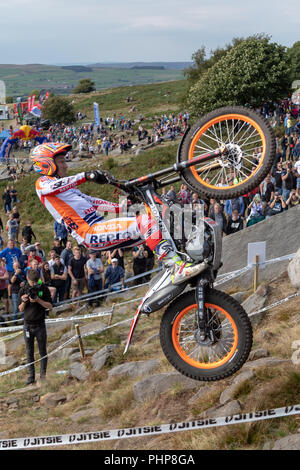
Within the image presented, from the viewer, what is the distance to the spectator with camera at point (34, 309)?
9609 millimetres

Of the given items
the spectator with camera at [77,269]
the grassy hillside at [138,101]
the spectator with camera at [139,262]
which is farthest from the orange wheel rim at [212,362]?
the grassy hillside at [138,101]

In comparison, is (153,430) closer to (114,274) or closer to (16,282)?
(114,274)

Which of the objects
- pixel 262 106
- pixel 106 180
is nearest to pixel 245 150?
pixel 106 180

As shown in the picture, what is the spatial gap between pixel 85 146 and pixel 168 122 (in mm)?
9280

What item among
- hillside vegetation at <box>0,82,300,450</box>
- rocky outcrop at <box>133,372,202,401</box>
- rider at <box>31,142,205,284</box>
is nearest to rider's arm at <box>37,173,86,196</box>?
rider at <box>31,142,205,284</box>

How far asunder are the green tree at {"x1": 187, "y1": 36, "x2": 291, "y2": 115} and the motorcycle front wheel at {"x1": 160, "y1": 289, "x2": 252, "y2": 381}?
29.7 meters

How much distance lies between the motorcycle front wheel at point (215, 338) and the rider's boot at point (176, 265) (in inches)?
9.2

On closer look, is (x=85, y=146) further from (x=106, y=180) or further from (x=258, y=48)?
(x=106, y=180)

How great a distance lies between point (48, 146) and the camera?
6.15 metres

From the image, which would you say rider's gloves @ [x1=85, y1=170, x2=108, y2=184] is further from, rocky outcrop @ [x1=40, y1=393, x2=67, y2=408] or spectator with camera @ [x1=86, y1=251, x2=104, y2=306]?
spectator with camera @ [x1=86, y1=251, x2=104, y2=306]

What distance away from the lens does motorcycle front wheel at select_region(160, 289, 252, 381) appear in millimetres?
5359

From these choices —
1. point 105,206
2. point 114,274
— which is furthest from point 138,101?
point 105,206

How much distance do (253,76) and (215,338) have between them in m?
31.8

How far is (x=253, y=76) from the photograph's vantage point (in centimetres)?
3444
